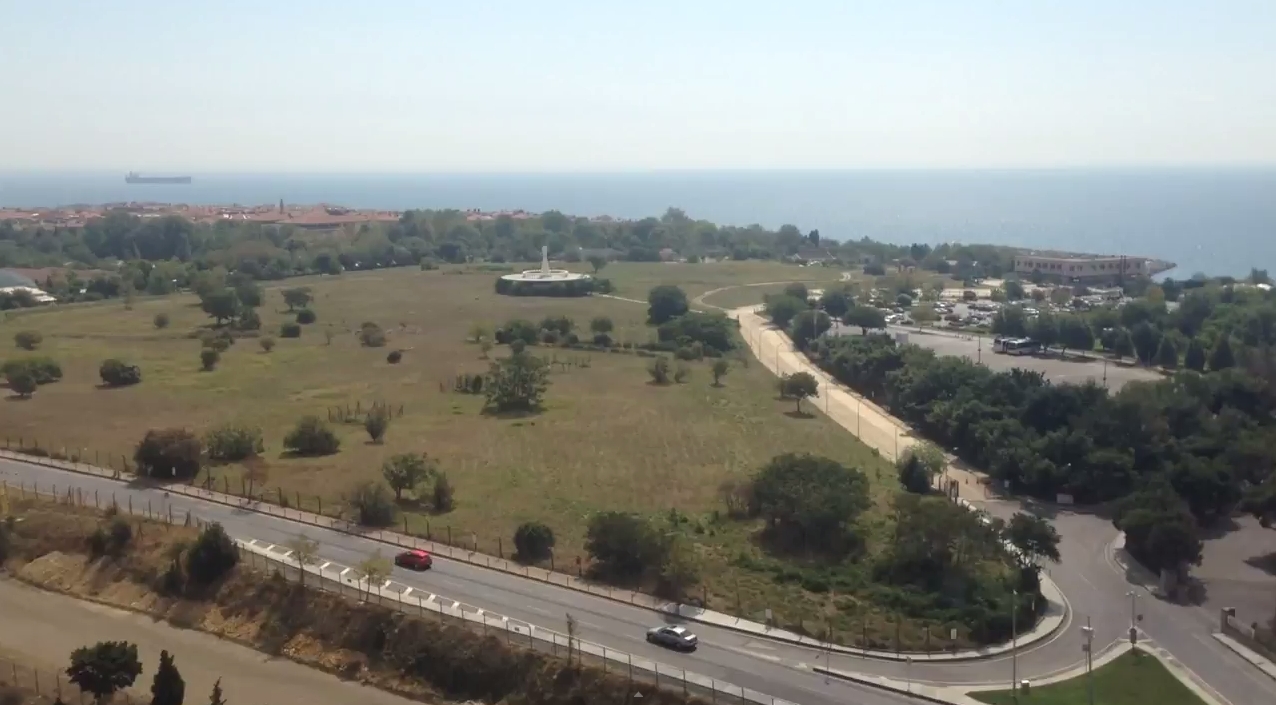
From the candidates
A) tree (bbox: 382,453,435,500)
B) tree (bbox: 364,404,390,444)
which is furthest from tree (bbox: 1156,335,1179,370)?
tree (bbox: 382,453,435,500)

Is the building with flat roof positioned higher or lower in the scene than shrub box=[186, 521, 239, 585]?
higher

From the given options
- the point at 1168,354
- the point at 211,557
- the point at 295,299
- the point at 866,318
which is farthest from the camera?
the point at 295,299

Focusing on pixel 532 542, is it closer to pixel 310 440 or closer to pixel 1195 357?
pixel 310 440

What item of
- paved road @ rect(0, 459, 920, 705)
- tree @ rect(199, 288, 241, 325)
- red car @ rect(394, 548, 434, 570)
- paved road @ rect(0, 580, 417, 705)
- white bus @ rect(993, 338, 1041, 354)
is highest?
tree @ rect(199, 288, 241, 325)

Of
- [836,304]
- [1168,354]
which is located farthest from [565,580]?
[836,304]

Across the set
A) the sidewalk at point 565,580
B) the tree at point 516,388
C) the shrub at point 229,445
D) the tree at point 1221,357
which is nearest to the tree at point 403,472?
the sidewalk at point 565,580

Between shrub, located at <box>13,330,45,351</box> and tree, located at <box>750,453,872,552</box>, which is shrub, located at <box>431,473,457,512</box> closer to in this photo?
tree, located at <box>750,453,872,552</box>

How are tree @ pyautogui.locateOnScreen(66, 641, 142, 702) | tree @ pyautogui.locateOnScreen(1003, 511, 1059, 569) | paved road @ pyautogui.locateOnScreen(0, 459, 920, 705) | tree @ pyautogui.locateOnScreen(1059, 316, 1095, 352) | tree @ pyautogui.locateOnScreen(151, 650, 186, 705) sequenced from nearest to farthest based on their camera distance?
tree @ pyautogui.locateOnScreen(151, 650, 186, 705), paved road @ pyautogui.locateOnScreen(0, 459, 920, 705), tree @ pyautogui.locateOnScreen(66, 641, 142, 702), tree @ pyautogui.locateOnScreen(1003, 511, 1059, 569), tree @ pyautogui.locateOnScreen(1059, 316, 1095, 352)
